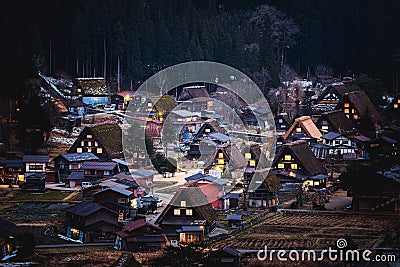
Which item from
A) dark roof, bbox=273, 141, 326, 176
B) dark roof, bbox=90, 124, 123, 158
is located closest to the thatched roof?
dark roof, bbox=273, 141, 326, 176

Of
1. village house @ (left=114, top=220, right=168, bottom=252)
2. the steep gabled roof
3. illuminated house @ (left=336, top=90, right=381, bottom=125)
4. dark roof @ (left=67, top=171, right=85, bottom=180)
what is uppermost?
illuminated house @ (left=336, top=90, right=381, bottom=125)

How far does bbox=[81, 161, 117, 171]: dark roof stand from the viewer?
33.7 meters

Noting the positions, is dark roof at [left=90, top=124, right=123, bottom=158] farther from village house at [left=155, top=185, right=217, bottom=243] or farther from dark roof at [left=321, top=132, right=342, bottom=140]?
village house at [left=155, top=185, right=217, bottom=243]

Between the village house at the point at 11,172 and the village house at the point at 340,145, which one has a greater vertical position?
the village house at the point at 340,145

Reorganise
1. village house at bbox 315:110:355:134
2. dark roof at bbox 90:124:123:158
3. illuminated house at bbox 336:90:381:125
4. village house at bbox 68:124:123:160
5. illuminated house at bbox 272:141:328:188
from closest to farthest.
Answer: illuminated house at bbox 272:141:328:188 < village house at bbox 68:124:123:160 < dark roof at bbox 90:124:123:158 < village house at bbox 315:110:355:134 < illuminated house at bbox 336:90:381:125

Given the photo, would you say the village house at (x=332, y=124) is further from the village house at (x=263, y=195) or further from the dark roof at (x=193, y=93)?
the village house at (x=263, y=195)

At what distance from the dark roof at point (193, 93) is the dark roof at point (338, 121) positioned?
9.17 meters

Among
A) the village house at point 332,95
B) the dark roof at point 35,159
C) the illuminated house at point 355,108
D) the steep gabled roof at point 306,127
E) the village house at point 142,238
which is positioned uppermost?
the village house at point 332,95

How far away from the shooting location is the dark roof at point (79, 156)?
113 ft

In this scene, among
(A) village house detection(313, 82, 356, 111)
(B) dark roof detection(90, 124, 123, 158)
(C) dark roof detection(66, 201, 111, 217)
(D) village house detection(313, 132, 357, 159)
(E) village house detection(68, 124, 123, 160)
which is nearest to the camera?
(C) dark roof detection(66, 201, 111, 217)

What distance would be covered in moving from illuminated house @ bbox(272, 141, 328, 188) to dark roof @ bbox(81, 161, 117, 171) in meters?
6.04

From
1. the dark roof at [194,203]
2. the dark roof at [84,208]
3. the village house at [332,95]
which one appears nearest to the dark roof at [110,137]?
the dark roof at [84,208]

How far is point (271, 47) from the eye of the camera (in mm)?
57250

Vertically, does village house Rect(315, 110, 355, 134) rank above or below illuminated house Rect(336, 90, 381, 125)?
below
